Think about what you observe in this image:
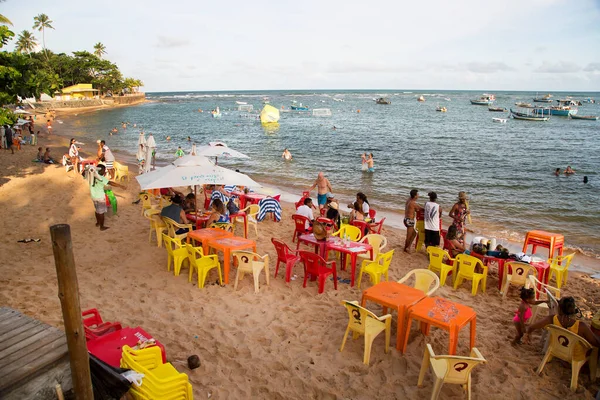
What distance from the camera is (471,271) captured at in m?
7.49

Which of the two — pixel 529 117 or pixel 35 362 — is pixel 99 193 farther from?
pixel 529 117

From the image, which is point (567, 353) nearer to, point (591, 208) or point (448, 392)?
point (448, 392)

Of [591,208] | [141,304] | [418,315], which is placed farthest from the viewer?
[591,208]

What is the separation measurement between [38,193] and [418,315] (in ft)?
42.9

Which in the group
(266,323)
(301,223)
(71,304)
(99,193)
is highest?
(71,304)

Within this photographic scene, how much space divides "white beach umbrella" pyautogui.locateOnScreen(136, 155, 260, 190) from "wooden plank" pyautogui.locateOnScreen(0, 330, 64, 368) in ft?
14.9

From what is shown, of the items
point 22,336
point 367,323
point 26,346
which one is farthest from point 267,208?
point 26,346

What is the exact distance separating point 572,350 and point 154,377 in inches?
195

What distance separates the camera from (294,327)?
612cm

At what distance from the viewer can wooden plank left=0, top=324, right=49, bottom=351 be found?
137 inches

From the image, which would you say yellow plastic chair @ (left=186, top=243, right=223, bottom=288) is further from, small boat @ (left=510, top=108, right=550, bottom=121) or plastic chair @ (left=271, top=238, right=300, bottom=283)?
small boat @ (left=510, top=108, right=550, bottom=121)

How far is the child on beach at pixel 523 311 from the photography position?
5.62m

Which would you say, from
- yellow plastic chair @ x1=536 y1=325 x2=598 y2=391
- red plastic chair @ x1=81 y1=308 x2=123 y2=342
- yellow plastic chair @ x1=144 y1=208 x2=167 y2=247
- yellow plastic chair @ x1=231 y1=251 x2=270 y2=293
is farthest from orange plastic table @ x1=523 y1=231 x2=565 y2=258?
red plastic chair @ x1=81 y1=308 x2=123 y2=342

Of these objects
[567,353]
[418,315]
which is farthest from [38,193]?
[567,353]
